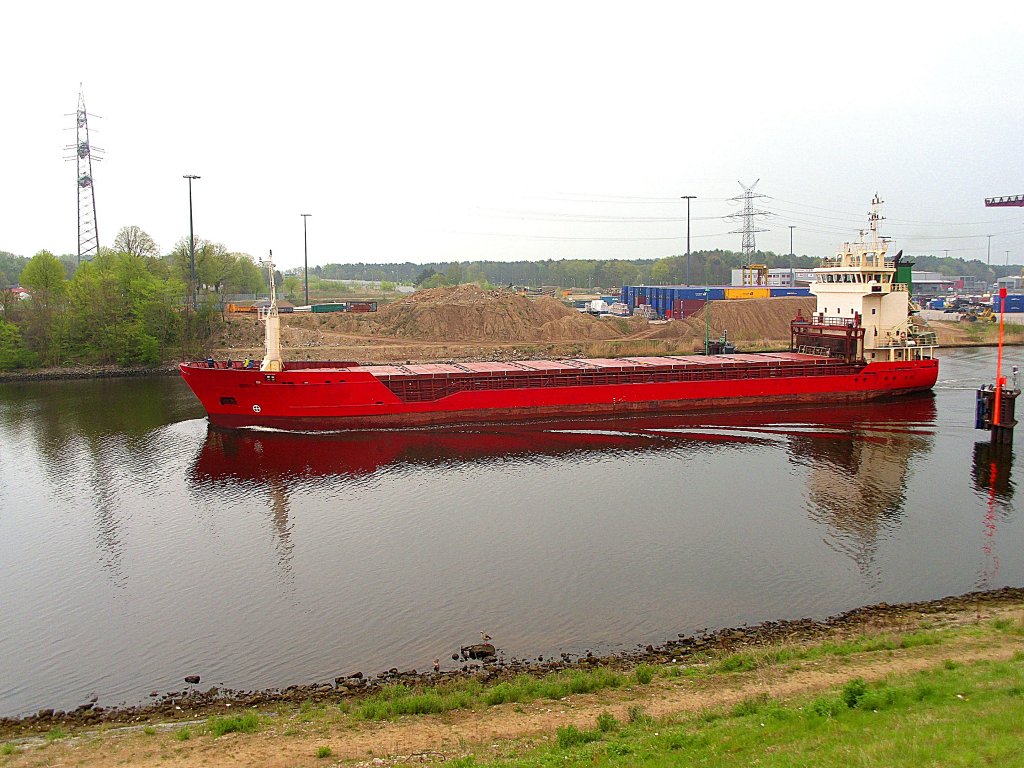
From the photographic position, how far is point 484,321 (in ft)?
193

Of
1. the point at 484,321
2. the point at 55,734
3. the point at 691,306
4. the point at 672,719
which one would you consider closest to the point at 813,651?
the point at 672,719

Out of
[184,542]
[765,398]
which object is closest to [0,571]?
[184,542]

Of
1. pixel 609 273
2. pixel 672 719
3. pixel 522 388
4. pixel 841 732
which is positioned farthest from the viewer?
pixel 609 273

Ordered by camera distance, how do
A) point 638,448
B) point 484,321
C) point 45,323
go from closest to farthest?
point 638,448, point 45,323, point 484,321

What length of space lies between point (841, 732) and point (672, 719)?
2.13 meters

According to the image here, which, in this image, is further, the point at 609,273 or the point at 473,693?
the point at 609,273

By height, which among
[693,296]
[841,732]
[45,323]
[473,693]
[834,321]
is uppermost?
[693,296]

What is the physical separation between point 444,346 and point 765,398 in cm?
2587

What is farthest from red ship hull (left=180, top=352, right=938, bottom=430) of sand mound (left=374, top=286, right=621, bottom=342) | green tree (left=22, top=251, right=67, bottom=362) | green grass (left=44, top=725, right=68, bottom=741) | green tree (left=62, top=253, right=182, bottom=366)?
green tree (left=22, top=251, right=67, bottom=362)

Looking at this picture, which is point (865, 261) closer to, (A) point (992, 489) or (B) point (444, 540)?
(A) point (992, 489)

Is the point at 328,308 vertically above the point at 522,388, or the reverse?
the point at 328,308

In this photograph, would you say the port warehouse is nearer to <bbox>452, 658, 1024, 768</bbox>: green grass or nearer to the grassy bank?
the grassy bank

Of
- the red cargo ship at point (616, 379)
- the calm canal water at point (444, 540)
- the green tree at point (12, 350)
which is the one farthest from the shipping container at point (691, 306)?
the green tree at point (12, 350)

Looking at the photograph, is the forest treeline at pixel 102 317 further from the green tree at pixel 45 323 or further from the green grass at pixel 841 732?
the green grass at pixel 841 732
